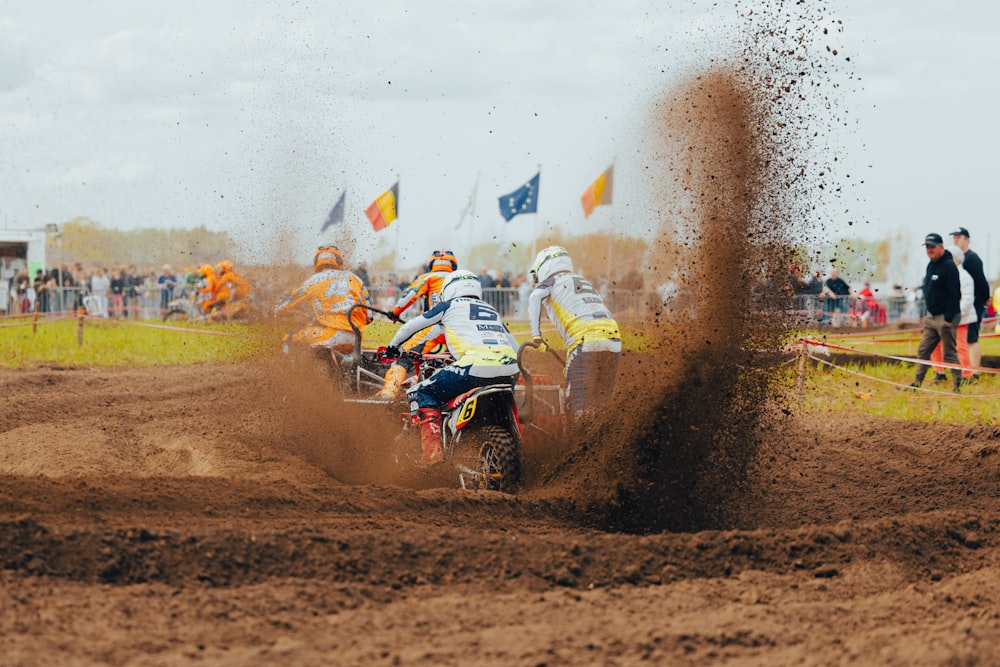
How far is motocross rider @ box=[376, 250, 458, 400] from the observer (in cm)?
1054

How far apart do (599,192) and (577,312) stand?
20.2 m

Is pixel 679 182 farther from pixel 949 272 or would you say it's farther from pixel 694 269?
pixel 949 272

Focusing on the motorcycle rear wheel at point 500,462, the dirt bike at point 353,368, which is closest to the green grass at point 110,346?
the dirt bike at point 353,368

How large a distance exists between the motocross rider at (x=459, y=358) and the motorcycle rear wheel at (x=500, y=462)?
51 cm

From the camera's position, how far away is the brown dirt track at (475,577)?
4.95 meters

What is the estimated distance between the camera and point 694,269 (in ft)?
32.6

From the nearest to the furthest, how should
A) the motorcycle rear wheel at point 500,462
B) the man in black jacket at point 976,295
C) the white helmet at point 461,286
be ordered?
1. the motorcycle rear wheel at point 500,462
2. the white helmet at point 461,286
3. the man in black jacket at point 976,295

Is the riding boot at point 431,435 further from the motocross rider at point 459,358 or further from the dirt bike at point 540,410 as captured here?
the dirt bike at point 540,410

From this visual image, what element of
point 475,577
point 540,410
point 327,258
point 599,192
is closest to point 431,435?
point 540,410

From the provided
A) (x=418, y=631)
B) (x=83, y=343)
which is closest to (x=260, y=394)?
(x=418, y=631)

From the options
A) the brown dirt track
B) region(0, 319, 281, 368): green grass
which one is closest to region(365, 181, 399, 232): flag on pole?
region(0, 319, 281, 368): green grass

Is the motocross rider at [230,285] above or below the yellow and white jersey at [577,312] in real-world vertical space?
above

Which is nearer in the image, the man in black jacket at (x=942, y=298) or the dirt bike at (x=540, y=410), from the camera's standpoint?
the dirt bike at (x=540, y=410)

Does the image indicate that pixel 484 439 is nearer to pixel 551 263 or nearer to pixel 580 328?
pixel 580 328
